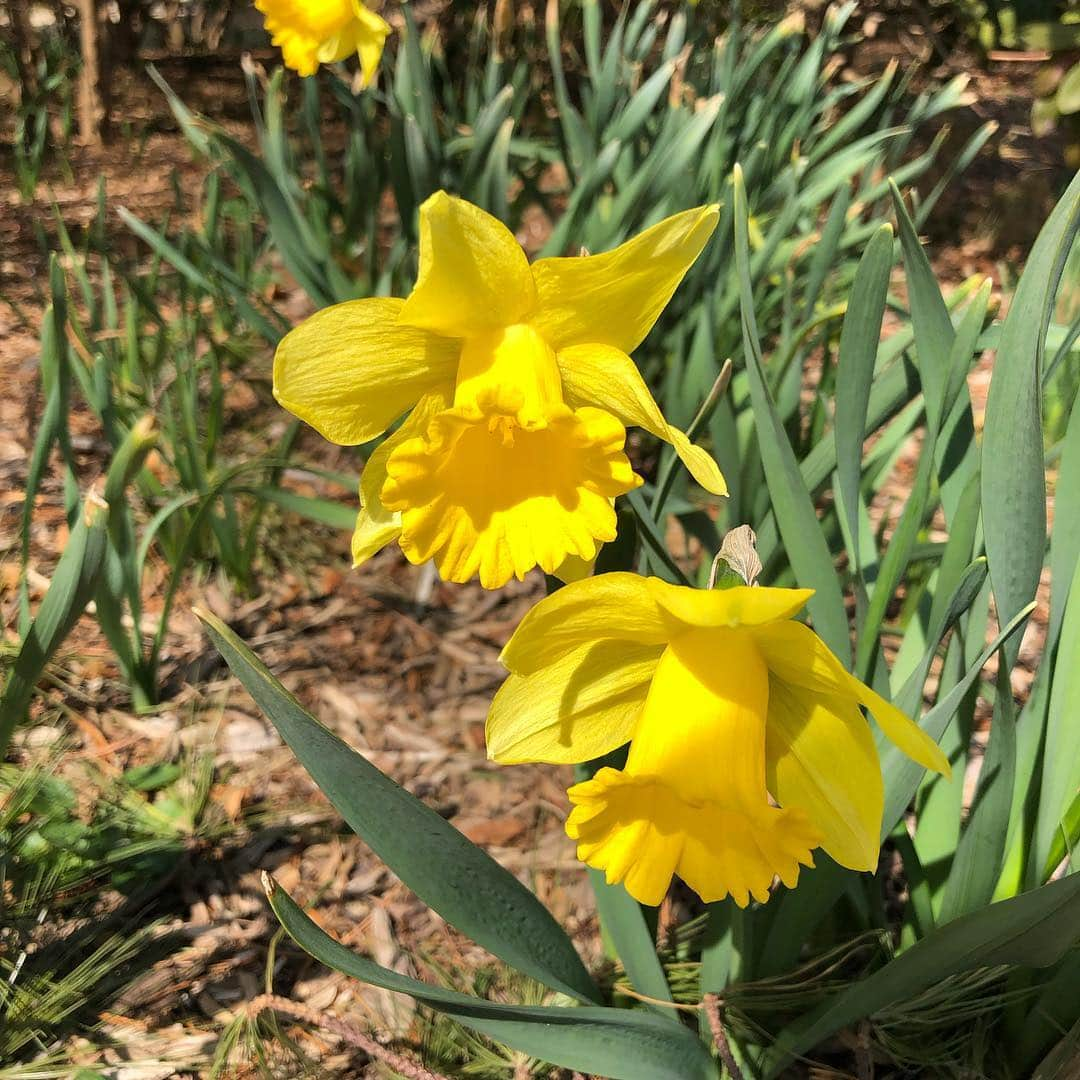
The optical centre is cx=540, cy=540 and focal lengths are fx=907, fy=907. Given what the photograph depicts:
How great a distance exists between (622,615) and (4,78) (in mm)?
5480

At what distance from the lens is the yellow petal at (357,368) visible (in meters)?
0.94

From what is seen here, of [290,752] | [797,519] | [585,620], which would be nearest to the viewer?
[585,620]

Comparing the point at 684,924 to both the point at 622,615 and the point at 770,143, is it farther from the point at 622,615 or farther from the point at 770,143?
the point at 770,143

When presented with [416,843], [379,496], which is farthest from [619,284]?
[416,843]

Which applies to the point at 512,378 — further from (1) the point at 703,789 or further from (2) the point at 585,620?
(1) the point at 703,789

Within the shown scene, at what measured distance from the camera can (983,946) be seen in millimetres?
882

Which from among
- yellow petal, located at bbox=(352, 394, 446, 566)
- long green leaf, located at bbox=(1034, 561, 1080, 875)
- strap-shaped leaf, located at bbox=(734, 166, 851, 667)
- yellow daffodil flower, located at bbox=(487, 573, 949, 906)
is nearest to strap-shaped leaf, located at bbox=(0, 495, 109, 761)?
yellow petal, located at bbox=(352, 394, 446, 566)

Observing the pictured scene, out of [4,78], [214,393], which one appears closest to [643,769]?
[214,393]

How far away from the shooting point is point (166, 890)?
5.09ft

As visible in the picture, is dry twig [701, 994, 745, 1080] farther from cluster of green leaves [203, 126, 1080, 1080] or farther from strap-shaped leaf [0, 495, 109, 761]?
strap-shaped leaf [0, 495, 109, 761]

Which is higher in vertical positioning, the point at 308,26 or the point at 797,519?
the point at 308,26

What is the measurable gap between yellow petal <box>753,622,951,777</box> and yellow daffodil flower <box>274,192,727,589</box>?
0.56 feet

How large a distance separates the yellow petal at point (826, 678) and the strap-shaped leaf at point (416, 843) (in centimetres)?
38

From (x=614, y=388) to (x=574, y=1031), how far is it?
69 cm
